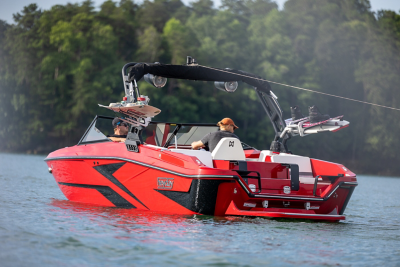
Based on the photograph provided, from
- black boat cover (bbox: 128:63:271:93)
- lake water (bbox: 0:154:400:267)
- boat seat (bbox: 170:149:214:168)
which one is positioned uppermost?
black boat cover (bbox: 128:63:271:93)

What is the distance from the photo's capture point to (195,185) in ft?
22.0

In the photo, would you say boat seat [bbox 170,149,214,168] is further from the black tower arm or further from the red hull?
the black tower arm

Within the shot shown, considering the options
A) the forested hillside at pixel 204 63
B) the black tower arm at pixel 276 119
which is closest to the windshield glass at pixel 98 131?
the black tower arm at pixel 276 119

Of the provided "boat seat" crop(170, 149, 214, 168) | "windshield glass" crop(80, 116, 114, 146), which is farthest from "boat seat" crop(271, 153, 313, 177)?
"windshield glass" crop(80, 116, 114, 146)

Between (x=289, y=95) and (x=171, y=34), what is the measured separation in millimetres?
9790

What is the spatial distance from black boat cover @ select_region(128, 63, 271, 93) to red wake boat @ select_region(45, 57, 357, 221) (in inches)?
0.7

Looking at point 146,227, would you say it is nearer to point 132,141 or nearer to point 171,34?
point 132,141

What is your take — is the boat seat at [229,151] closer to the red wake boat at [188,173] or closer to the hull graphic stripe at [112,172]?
the red wake boat at [188,173]

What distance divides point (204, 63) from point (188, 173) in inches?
1311

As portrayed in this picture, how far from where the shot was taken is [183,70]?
8.78 metres

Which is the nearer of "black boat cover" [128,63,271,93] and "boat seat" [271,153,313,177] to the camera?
"boat seat" [271,153,313,177]

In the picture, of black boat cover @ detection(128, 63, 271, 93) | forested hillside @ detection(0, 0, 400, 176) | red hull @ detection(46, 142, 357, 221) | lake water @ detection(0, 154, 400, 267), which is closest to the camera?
lake water @ detection(0, 154, 400, 267)

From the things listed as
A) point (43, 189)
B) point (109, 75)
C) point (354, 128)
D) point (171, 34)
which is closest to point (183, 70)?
point (43, 189)

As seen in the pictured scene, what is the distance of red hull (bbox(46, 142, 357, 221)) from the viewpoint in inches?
265
